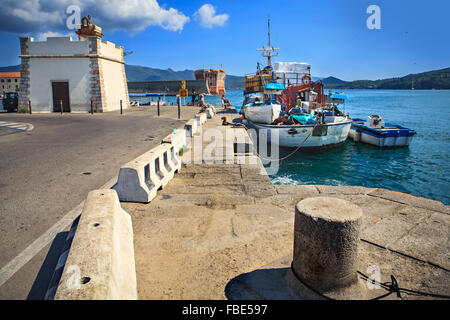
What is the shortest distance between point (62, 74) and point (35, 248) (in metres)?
24.5

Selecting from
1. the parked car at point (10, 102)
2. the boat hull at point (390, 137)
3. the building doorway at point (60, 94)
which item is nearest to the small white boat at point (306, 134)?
the boat hull at point (390, 137)

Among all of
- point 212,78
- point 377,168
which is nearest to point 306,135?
point 377,168

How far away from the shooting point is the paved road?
3569mm

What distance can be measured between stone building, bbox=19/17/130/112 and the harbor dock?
21.3m

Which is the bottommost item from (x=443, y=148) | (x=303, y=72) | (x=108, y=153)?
(x=443, y=148)

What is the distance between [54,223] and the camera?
462 centimetres

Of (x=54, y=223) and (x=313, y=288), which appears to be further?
(x=54, y=223)

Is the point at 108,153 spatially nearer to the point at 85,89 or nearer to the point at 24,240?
the point at 24,240

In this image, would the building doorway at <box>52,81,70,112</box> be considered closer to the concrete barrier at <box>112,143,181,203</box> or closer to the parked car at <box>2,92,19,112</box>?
the parked car at <box>2,92,19,112</box>

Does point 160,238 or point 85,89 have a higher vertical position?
point 85,89

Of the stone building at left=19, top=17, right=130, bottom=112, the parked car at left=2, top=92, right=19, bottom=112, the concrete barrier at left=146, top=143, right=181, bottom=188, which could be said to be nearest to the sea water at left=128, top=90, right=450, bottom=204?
the concrete barrier at left=146, top=143, right=181, bottom=188
